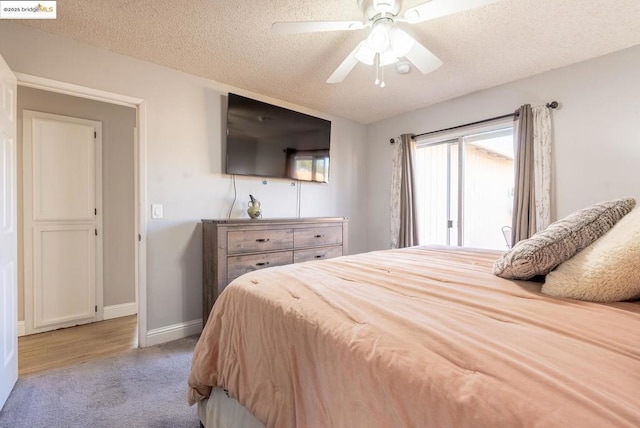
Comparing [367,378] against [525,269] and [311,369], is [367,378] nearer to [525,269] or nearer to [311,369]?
[311,369]

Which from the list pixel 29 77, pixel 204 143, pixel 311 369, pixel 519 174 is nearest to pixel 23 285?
pixel 29 77

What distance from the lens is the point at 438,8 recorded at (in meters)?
1.50

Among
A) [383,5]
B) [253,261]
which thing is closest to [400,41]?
[383,5]

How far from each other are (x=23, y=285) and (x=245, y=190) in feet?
7.43

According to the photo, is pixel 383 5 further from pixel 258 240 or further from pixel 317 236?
pixel 317 236

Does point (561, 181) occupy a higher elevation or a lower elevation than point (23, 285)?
higher

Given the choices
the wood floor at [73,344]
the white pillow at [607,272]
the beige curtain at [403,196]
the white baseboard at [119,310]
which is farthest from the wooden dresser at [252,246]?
the white pillow at [607,272]

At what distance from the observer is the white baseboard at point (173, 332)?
98.3 inches

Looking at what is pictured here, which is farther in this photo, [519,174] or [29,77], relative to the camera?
[519,174]

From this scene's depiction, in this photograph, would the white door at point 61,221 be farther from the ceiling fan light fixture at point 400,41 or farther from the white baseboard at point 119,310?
the ceiling fan light fixture at point 400,41

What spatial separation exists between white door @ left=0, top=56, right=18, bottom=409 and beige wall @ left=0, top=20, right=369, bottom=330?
46cm

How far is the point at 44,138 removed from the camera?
279 centimetres

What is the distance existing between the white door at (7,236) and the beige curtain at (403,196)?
3625 mm

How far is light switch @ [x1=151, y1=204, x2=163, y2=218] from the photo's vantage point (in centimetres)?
252
